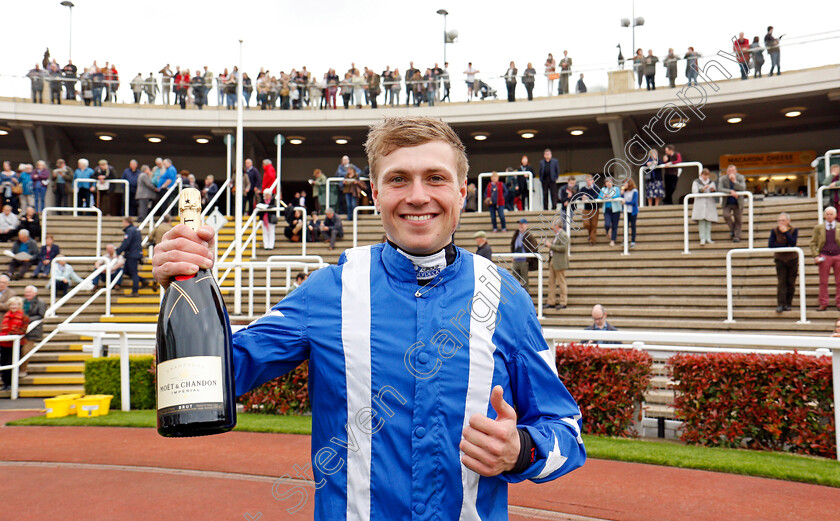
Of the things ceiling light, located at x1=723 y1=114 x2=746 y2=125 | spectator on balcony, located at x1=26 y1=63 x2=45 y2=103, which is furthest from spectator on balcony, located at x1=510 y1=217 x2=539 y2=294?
spectator on balcony, located at x1=26 y1=63 x2=45 y2=103

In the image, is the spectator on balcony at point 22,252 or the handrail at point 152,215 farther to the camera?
the handrail at point 152,215

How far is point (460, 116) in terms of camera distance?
22203 mm

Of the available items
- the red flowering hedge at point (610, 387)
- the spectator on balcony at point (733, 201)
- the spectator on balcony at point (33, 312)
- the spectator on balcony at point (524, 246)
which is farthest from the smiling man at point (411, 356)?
the spectator on balcony at point (733, 201)

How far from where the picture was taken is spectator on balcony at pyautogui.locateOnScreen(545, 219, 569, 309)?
12156mm

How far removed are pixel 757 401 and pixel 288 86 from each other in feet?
64.3

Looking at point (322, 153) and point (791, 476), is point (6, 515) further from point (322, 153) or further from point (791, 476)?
point (322, 153)

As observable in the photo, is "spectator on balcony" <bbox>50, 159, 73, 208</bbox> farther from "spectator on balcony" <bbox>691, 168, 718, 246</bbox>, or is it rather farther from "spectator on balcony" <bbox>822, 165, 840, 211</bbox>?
"spectator on balcony" <bbox>822, 165, 840, 211</bbox>

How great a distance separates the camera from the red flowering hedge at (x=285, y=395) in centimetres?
848

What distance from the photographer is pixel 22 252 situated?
14898 mm

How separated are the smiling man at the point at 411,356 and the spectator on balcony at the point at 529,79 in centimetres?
2078

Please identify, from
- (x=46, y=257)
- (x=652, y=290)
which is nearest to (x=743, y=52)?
(x=652, y=290)

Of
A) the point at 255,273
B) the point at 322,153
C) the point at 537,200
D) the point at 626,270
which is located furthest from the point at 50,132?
the point at 626,270

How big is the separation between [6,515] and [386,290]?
421 centimetres

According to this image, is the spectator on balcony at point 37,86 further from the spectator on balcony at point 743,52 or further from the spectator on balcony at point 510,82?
the spectator on balcony at point 743,52
